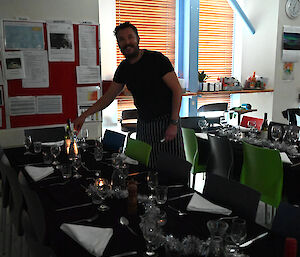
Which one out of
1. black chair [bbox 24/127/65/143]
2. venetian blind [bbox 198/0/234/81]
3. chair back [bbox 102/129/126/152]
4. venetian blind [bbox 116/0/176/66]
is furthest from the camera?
venetian blind [bbox 198/0/234/81]

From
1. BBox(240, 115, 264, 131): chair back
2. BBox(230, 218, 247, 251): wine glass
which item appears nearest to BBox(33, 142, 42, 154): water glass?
BBox(230, 218, 247, 251): wine glass

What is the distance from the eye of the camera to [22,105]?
13.3 ft

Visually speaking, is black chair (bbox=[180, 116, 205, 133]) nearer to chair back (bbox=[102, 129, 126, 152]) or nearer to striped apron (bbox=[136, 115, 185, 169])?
chair back (bbox=[102, 129, 126, 152])

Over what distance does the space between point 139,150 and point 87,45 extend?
2.02m

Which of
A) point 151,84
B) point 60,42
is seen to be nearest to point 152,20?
point 60,42

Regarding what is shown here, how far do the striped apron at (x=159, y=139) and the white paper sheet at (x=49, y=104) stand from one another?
5.39 feet

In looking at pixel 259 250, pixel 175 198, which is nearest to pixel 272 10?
pixel 175 198

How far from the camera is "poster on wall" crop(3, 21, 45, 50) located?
3857 mm

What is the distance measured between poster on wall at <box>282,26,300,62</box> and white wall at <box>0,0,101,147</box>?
351 cm

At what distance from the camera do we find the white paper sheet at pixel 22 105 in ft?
13.2

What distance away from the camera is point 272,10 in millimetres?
5855

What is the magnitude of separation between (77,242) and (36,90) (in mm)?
3012

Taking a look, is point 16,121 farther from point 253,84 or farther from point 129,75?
point 253,84

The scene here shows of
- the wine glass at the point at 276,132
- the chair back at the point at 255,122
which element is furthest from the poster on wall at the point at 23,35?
the wine glass at the point at 276,132
